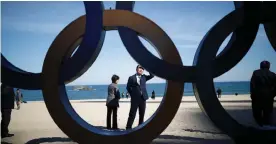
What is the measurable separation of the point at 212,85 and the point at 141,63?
159cm

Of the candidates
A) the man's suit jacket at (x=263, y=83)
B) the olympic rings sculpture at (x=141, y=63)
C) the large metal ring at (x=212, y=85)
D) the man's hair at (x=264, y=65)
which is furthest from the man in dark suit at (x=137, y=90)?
the man's hair at (x=264, y=65)

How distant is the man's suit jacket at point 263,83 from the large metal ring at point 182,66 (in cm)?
112

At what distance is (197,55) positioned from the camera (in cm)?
552

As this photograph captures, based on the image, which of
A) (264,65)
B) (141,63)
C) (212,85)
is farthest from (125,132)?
(264,65)

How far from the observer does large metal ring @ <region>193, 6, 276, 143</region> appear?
537 centimetres

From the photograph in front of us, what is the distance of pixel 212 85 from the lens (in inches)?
212

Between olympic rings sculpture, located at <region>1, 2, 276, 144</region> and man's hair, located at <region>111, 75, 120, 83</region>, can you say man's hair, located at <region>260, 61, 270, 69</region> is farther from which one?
man's hair, located at <region>111, 75, 120, 83</region>

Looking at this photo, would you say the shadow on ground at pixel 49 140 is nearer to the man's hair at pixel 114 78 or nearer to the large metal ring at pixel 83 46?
the large metal ring at pixel 83 46

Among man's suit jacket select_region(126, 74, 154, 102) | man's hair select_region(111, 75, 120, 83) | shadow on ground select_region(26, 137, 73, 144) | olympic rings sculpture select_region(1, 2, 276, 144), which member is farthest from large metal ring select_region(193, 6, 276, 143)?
shadow on ground select_region(26, 137, 73, 144)

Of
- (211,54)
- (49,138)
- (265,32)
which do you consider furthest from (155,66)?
(49,138)

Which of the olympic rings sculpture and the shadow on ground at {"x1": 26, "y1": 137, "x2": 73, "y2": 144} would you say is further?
the shadow on ground at {"x1": 26, "y1": 137, "x2": 73, "y2": 144}

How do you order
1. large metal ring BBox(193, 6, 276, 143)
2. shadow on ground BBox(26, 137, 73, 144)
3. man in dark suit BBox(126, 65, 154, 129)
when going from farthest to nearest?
man in dark suit BBox(126, 65, 154, 129) → shadow on ground BBox(26, 137, 73, 144) → large metal ring BBox(193, 6, 276, 143)

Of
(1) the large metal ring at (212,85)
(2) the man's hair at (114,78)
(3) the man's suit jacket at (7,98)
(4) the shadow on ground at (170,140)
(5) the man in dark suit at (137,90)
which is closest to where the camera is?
(1) the large metal ring at (212,85)

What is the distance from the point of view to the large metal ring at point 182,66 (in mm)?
5305
